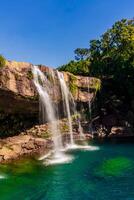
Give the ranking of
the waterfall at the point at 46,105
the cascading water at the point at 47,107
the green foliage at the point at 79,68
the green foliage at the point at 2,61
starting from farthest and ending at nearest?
the green foliage at the point at 79,68 → the waterfall at the point at 46,105 → the cascading water at the point at 47,107 → the green foliage at the point at 2,61

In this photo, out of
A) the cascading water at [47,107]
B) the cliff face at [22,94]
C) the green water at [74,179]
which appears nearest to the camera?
the green water at [74,179]

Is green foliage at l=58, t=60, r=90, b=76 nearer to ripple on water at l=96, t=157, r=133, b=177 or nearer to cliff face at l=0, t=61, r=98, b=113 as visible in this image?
cliff face at l=0, t=61, r=98, b=113

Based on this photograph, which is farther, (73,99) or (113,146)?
(73,99)

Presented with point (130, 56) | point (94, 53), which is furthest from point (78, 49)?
point (130, 56)

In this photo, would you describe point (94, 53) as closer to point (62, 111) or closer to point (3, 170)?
point (62, 111)

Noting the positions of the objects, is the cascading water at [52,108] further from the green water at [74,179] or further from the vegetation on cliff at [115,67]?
the vegetation on cliff at [115,67]

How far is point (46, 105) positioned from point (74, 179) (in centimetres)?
1309

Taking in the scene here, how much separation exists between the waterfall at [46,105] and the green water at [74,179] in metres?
5.83

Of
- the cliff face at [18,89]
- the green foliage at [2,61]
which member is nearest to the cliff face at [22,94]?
the cliff face at [18,89]

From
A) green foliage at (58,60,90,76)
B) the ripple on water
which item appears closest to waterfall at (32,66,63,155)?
the ripple on water

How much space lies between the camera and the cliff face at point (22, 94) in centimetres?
2873

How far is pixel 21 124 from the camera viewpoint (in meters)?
34.6

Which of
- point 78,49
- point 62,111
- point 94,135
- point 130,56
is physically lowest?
point 94,135

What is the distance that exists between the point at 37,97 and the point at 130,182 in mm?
14328
